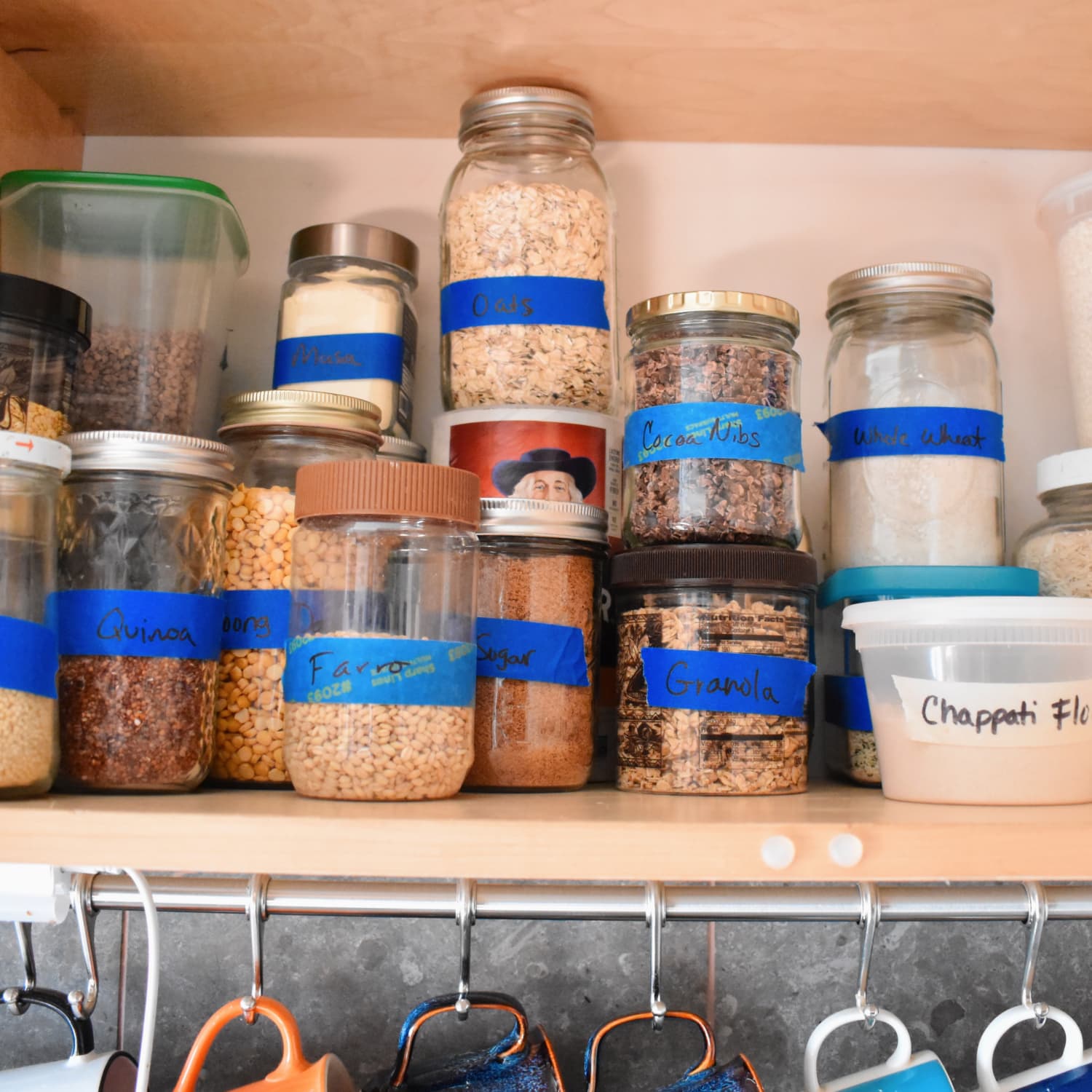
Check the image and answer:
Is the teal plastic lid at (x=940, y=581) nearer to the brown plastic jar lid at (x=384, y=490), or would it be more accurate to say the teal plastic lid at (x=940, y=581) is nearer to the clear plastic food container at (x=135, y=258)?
the brown plastic jar lid at (x=384, y=490)

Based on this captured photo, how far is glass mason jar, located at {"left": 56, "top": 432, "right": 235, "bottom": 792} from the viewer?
0.64 meters

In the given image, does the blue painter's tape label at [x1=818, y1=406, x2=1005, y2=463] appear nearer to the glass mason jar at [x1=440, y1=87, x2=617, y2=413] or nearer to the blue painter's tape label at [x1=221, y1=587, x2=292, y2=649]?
the glass mason jar at [x1=440, y1=87, x2=617, y2=413]

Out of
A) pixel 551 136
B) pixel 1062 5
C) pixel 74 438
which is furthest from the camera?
pixel 551 136

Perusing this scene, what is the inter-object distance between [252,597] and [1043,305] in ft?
2.30

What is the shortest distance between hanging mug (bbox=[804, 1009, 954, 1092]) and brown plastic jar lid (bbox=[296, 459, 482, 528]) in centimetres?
37

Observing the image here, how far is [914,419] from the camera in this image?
2.62ft

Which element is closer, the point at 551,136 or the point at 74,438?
the point at 74,438

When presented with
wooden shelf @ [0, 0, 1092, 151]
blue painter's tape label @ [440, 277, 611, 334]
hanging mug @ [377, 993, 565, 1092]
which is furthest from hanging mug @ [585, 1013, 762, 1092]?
wooden shelf @ [0, 0, 1092, 151]

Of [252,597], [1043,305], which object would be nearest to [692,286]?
[1043,305]

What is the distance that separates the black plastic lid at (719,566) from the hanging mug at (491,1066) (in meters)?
0.27

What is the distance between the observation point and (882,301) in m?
0.85

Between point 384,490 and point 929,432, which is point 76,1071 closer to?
point 384,490

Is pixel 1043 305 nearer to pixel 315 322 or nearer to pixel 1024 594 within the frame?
pixel 1024 594

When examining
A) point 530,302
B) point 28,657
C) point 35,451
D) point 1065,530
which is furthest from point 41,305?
point 1065,530
